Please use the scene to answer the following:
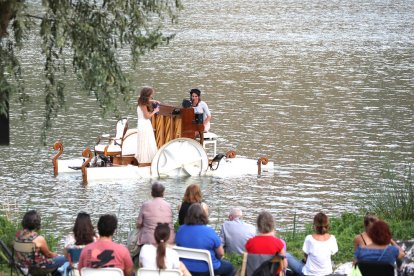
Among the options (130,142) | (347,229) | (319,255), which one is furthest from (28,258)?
(130,142)

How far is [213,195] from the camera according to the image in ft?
69.3

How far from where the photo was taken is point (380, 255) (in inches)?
414

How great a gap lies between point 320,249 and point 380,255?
1.09 metres

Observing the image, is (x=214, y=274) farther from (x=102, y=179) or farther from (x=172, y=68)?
(x=172, y=68)

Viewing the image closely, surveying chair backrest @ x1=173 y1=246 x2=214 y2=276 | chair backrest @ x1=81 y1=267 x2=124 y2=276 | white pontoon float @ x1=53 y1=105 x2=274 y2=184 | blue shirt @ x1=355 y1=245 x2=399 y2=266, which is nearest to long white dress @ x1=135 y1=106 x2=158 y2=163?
white pontoon float @ x1=53 y1=105 x2=274 y2=184

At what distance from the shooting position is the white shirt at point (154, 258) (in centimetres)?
1020

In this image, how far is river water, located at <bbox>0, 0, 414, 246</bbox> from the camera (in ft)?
67.8

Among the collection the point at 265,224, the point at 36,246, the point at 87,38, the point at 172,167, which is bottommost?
the point at 172,167

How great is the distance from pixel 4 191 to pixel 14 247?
33.3ft

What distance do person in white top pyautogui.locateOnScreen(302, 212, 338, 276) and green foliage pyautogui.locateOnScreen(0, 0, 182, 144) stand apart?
2.82 m

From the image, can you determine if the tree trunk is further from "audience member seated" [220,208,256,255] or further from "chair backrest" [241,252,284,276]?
"chair backrest" [241,252,284,276]

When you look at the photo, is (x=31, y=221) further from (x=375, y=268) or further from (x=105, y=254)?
(x=375, y=268)

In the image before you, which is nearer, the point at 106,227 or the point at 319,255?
the point at 106,227

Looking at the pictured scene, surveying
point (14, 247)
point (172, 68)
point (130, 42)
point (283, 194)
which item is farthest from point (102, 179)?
point (172, 68)
